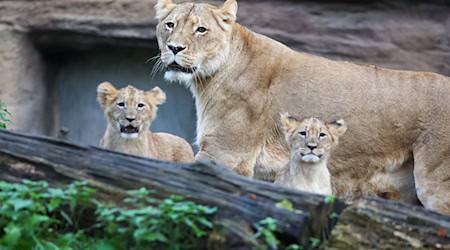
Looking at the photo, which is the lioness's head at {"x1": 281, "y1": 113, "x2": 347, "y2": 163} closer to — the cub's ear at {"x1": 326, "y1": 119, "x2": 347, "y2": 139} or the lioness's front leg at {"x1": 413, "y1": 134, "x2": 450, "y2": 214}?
the cub's ear at {"x1": 326, "y1": 119, "x2": 347, "y2": 139}

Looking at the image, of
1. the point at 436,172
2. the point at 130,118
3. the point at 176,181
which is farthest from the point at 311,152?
the point at 176,181

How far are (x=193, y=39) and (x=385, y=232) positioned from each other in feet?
10.0

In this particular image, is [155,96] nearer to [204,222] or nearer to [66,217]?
[66,217]

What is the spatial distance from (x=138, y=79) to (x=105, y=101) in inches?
178

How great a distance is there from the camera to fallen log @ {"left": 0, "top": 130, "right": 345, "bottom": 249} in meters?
6.33

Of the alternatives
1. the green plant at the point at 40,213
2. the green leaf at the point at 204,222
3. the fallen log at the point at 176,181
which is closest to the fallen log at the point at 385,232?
the fallen log at the point at 176,181

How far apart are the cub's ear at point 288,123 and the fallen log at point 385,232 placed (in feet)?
6.81

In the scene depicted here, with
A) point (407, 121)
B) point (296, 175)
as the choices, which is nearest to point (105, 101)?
point (296, 175)

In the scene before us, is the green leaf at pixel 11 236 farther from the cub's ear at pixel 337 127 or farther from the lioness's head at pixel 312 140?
the cub's ear at pixel 337 127

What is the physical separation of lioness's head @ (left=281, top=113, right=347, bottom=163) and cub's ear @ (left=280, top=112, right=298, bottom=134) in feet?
0.12

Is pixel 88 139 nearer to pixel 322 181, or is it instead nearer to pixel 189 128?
pixel 189 128

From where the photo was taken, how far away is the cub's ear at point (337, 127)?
839 cm

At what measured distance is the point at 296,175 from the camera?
27.2 ft

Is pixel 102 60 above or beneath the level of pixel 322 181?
above
